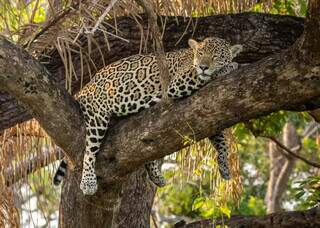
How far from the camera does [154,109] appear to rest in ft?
18.3

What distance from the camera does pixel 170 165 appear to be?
901cm

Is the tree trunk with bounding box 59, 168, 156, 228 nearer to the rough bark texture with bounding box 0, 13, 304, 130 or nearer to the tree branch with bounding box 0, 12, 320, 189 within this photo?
the tree branch with bounding box 0, 12, 320, 189

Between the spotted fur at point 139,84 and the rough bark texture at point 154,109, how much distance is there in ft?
0.32

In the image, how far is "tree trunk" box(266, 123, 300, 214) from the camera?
1324 cm

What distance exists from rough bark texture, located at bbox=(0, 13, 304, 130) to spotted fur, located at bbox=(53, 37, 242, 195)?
0.18 meters

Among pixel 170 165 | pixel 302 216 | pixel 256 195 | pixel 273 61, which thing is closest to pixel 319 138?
pixel 170 165

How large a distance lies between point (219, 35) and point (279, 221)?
1.55m

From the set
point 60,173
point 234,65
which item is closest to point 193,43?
point 234,65

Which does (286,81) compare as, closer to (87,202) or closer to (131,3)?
(131,3)

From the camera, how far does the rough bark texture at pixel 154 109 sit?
5.09 meters

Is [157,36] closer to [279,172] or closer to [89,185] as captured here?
[89,185]

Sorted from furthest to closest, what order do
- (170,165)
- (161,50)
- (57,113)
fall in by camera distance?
(170,165)
(57,113)
(161,50)

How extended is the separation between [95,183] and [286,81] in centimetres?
165

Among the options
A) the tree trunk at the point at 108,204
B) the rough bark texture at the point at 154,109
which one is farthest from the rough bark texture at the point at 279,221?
the rough bark texture at the point at 154,109
